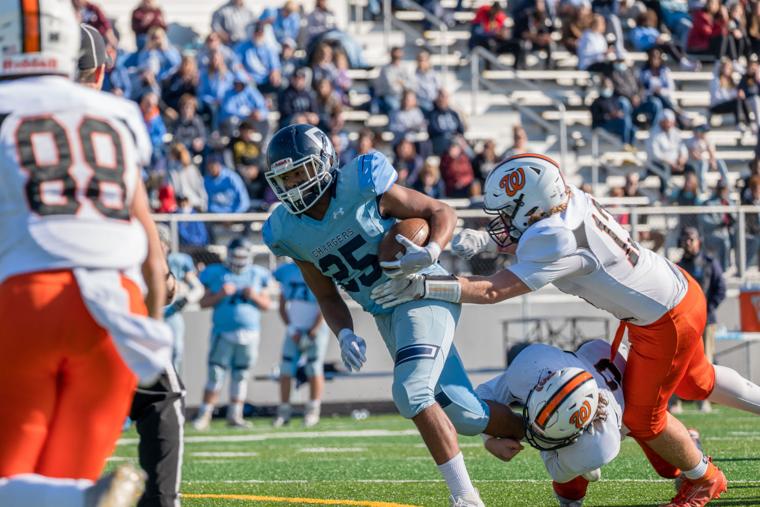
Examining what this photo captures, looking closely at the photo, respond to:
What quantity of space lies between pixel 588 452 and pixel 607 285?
28.0 inches

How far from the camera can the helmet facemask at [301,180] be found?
18.1 feet

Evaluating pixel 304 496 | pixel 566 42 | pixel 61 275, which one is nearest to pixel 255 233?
pixel 566 42

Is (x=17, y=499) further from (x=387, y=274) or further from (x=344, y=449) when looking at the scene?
(x=344, y=449)

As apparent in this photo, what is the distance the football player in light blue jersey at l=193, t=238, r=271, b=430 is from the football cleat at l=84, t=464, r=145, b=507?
9.20 metres

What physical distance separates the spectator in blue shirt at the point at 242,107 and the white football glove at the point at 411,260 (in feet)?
34.4

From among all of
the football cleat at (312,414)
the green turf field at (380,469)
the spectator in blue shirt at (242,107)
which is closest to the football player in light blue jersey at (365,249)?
the green turf field at (380,469)

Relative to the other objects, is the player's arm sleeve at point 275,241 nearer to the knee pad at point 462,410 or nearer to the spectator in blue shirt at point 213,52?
the knee pad at point 462,410

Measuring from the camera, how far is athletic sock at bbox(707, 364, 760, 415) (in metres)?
5.88

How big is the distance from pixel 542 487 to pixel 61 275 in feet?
12.8

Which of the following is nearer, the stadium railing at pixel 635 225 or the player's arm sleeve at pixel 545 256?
the player's arm sleeve at pixel 545 256

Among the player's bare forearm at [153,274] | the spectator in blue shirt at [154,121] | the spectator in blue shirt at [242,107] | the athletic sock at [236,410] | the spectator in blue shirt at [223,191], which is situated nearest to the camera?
the player's bare forearm at [153,274]

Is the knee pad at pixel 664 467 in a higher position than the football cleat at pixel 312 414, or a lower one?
higher

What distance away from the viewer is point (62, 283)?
3158mm

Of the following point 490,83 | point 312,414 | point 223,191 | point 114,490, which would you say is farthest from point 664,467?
point 490,83
